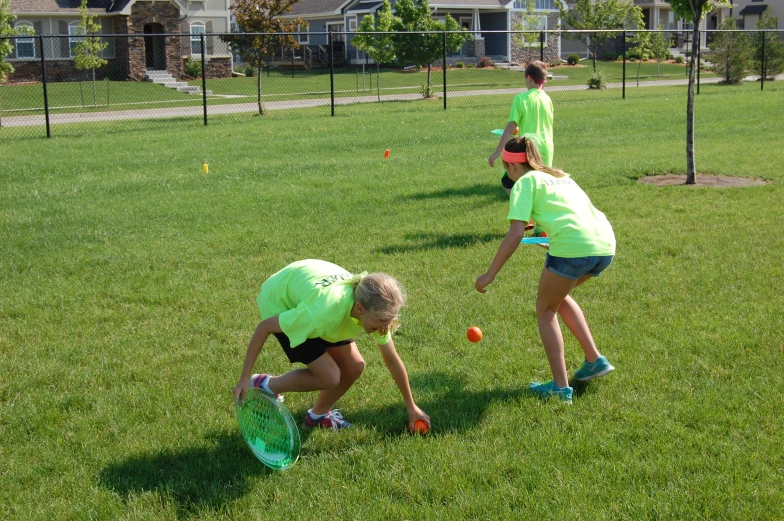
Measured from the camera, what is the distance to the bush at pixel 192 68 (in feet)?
130

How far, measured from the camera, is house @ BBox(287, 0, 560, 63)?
157 feet

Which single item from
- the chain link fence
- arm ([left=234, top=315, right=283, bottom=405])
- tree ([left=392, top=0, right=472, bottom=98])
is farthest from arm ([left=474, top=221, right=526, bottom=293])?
tree ([left=392, top=0, right=472, bottom=98])

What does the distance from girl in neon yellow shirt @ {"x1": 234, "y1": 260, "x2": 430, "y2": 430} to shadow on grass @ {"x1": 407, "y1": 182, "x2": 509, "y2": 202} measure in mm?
6119

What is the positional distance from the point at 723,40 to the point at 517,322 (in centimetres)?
3188

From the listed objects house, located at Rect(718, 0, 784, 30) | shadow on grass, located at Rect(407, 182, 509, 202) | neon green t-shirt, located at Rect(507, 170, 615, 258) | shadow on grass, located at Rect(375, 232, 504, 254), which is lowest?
shadow on grass, located at Rect(375, 232, 504, 254)

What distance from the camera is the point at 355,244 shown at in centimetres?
827

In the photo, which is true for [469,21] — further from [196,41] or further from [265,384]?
[265,384]

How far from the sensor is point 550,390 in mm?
4820

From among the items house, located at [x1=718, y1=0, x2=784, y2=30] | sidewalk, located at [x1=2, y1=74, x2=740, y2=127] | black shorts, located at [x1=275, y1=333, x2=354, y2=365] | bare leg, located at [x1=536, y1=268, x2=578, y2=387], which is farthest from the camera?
Answer: house, located at [x1=718, y1=0, x2=784, y2=30]

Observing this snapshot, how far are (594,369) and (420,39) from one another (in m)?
27.7

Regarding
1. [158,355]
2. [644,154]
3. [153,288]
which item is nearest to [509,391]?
[158,355]

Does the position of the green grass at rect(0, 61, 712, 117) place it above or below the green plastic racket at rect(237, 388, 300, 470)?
above

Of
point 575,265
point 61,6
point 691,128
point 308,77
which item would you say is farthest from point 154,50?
point 575,265

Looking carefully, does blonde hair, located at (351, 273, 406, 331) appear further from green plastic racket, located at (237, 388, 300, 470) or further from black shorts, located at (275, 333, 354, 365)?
green plastic racket, located at (237, 388, 300, 470)
